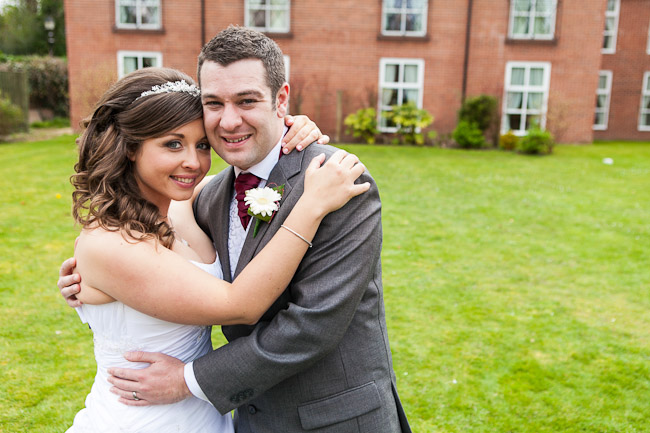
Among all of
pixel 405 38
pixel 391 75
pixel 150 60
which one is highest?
pixel 405 38

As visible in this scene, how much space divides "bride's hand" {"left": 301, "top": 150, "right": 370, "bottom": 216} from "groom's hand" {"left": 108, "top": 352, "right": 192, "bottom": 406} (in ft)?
2.79

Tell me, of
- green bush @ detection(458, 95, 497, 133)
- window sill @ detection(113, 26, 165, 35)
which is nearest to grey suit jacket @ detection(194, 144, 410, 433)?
green bush @ detection(458, 95, 497, 133)

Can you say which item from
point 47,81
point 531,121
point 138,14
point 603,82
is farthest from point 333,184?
point 47,81

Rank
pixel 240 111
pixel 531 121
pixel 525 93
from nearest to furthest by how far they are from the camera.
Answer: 1. pixel 240 111
2. pixel 531 121
3. pixel 525 93

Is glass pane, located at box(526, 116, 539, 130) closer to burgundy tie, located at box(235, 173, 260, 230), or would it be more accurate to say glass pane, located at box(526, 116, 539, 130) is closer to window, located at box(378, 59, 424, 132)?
window, located at box(378, 59, 424, 132)

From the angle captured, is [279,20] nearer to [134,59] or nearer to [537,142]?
[134,59]

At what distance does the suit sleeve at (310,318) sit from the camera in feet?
6.45

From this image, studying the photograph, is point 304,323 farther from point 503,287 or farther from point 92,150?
point 503,287

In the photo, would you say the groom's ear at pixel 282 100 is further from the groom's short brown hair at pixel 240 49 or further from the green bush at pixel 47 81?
the green bush at pixel 47 81

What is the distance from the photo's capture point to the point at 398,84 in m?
21.1

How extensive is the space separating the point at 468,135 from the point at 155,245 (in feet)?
62.1

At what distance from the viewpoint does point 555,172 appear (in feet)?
49.3

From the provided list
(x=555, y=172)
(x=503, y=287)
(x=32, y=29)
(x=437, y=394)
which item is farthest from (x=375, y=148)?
(x=32, y=29)

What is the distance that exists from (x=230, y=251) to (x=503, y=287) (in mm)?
5277
